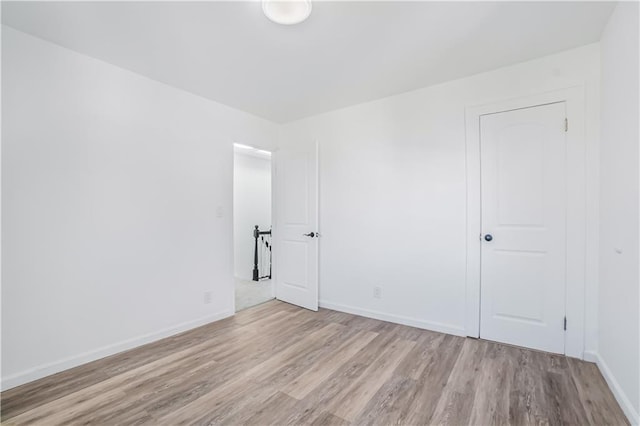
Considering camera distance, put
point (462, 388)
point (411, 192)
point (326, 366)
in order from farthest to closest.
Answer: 1. point (411, 192)
2. point (326, 366)
3. point (462, 388)

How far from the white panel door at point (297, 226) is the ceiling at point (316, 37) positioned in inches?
46.1

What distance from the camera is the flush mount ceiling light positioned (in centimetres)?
176

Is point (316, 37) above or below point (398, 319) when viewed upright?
above

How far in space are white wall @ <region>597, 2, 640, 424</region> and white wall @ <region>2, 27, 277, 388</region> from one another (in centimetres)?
341

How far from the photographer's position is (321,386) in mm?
2041

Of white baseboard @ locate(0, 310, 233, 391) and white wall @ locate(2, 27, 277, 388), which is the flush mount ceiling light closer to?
white wall @ locate(2, 27, 277, 388)

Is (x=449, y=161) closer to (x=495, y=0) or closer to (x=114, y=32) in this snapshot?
(x=495, y=0)

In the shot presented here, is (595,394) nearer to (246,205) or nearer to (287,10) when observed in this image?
(287,10)

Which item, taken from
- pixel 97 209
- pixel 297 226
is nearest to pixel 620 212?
pixel 297 226

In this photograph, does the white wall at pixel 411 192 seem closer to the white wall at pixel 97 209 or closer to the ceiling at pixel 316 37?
the ceiling at pixel 316 37

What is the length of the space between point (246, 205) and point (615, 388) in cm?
525

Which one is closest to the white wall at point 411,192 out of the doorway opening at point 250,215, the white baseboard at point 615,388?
the white baseboard at point 615,388

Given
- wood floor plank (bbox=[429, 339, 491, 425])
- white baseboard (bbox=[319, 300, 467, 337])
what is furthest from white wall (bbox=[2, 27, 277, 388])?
wood floor plank (bbox=[429, 339, 491, 425])

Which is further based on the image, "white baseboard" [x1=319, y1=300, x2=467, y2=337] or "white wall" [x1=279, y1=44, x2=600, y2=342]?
"white baseboard" [x1=319, y1=300, x2=467, y2=337]
